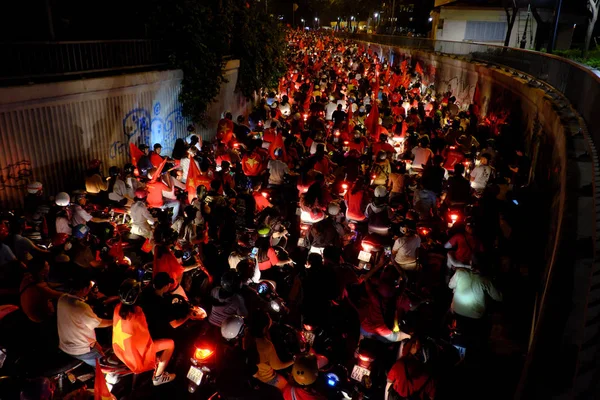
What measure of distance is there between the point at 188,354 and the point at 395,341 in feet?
8.80

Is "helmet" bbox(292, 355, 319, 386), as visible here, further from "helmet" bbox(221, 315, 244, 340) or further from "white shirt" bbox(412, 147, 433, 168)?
"white shirt" bbox(412, 147, 433, 168)

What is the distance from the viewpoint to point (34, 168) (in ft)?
29.6

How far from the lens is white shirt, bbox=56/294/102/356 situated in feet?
15.4

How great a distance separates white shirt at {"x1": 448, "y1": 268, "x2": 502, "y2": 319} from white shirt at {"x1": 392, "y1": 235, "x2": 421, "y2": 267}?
1066 mm

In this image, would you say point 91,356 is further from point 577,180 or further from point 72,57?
point 72,57

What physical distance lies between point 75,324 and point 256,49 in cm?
1661

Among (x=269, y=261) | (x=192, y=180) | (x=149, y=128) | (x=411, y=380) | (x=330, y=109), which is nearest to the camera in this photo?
(x=411, y=380)

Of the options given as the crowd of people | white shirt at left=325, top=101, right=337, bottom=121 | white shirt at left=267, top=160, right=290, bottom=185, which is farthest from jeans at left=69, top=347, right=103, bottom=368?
white shirt at left=325, top=101, right=337, bottom=121

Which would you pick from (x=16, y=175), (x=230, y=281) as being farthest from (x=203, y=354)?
(x=16, y=175)

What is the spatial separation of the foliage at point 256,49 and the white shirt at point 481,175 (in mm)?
11915

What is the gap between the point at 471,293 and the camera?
18.2 ft

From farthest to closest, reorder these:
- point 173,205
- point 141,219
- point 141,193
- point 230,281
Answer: point 173,205 → point 141,193 → point 141,219 → point 230,281

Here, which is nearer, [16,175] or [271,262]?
[271,262]

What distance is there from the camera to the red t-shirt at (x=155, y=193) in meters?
8.73
